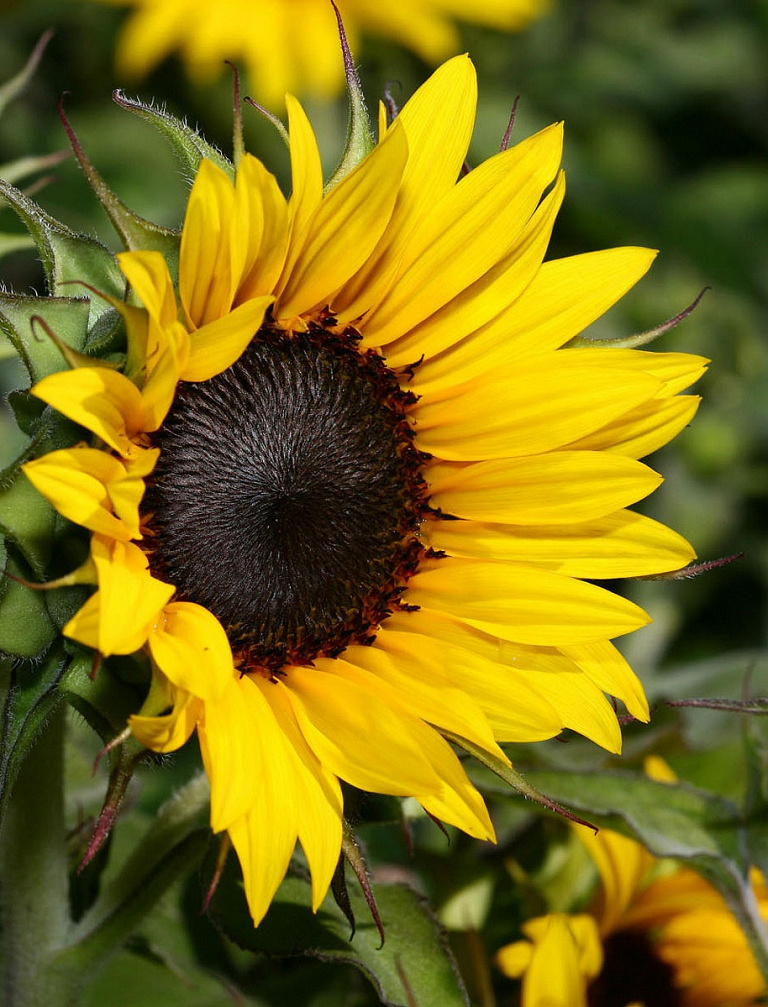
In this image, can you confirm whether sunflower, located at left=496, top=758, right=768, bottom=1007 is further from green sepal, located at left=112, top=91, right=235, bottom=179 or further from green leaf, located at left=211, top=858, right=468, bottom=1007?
green sepal, located at left=112, top=91, right=235, bottom=179

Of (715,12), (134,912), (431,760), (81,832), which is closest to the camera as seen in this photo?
(431,760)

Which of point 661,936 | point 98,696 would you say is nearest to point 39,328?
point 98,696

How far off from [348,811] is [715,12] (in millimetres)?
3141

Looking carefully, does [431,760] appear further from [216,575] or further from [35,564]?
[35,564]

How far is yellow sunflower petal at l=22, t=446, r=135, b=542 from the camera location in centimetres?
99

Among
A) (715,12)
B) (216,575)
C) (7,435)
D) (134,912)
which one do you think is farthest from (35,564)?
(715,12)

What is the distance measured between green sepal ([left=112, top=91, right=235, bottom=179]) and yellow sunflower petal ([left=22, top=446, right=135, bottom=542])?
0.87 feet

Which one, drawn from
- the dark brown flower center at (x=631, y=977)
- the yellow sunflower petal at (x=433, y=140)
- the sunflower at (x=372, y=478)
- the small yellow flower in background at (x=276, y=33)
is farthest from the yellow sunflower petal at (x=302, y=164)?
the small yellow flower in background at (x=276, y=33)

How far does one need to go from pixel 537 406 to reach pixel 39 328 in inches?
17.8

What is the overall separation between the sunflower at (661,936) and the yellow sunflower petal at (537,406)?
491mm

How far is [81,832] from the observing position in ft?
4.85

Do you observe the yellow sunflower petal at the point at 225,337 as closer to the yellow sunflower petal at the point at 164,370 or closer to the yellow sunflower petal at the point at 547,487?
the yellow sunflower petal at the point at 164,370

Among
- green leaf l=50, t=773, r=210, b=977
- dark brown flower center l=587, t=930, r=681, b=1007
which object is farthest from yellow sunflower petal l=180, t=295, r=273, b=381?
dark brown flower center l=587, t=930, r=681, b=1007

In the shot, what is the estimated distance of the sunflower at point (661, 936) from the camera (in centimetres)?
158
